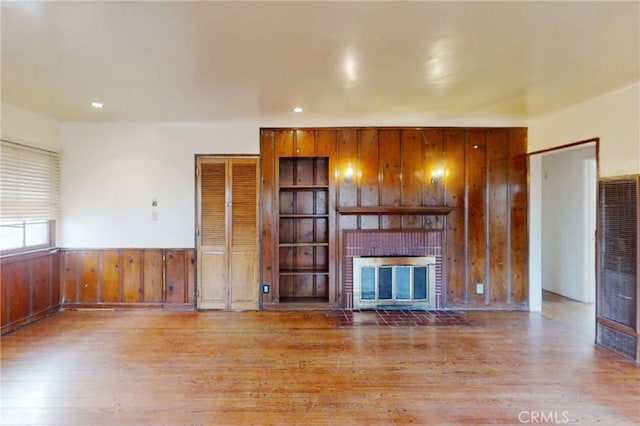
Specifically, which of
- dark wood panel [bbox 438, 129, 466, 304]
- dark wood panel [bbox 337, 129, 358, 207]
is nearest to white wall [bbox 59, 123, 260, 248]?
dark wood panel [bbox 337, 129, 358, 207]

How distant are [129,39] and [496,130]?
4.57 metres

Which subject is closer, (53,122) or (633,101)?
(633,101)

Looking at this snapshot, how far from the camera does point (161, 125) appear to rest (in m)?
5.06

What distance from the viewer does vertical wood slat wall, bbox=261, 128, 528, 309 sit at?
5.04m

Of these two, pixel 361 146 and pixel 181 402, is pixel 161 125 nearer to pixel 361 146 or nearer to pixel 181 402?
pixel 361 146

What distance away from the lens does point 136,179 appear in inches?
200

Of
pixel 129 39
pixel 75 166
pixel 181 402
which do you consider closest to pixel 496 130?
pixel 129 39

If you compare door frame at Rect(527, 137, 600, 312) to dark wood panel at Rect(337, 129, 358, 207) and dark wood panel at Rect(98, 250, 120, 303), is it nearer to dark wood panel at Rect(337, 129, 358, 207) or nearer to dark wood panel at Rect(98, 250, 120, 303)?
dark wood panel at Rect(337, 129, 358, 207)

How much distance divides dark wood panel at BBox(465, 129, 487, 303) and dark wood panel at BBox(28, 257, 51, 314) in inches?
225

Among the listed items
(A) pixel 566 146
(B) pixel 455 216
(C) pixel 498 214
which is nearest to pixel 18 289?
(B) pixel 455 216

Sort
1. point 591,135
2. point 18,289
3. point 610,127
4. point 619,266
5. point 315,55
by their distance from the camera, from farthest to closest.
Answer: point 18,289, point 591,135, point 610,127, point 619,266, point 315,55

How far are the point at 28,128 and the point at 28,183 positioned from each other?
67 cm

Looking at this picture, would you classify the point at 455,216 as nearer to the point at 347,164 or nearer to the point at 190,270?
the point at 347,164

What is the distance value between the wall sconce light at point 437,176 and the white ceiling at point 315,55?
0.97 metres
